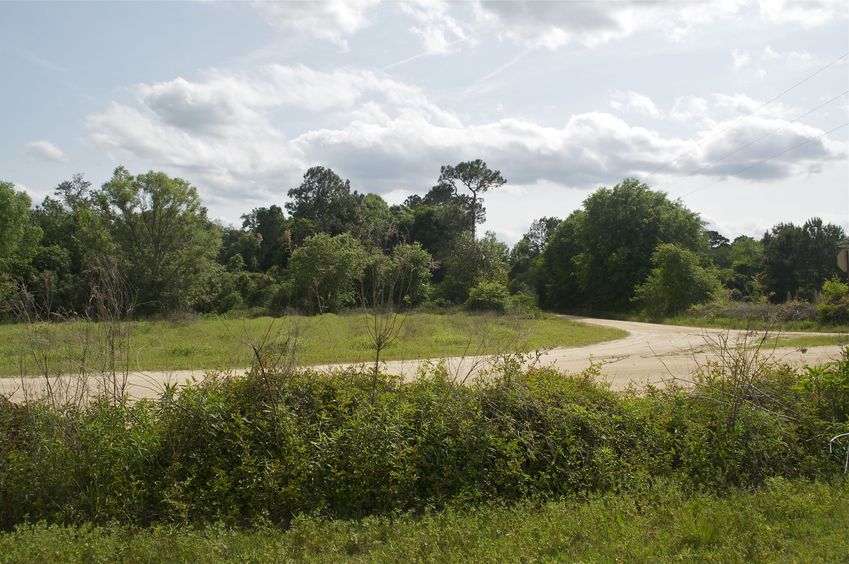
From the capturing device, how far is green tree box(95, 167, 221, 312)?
4141cm

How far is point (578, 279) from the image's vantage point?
173ft

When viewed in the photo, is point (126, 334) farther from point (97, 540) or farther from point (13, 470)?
point (97, 540)

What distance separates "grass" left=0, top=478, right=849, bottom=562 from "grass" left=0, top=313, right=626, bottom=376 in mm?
2375

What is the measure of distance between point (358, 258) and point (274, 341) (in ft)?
76.3

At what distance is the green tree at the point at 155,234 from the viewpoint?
4141 centimetres

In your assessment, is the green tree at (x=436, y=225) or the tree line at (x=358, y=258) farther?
the green tree at (x=436, y=225)

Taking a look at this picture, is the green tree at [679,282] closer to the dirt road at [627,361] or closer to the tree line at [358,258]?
the tree line at [358,258]

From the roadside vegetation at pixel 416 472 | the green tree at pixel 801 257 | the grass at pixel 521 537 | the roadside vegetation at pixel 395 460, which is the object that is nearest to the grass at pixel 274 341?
the roadside vegetation at pixel 395 460

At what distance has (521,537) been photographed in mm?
4992

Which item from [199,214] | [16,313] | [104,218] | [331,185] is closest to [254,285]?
[199,214]

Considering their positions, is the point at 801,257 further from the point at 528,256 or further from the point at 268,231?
the point at 268,231

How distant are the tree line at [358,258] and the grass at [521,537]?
24.4 meters

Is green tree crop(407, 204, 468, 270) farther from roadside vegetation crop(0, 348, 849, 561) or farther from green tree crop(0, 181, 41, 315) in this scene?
roadside vegetation crop(0, 348, 849, 561)

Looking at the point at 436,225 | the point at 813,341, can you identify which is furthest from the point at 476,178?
the point at 813,341
